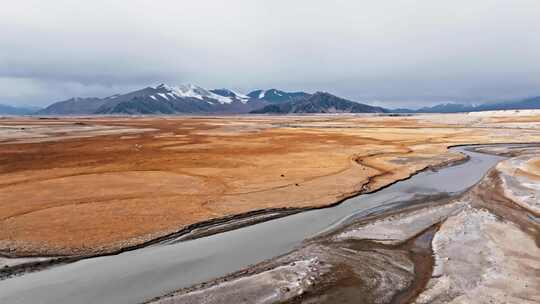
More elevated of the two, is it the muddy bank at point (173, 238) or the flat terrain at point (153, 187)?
the flat terrain at point (153, 187)

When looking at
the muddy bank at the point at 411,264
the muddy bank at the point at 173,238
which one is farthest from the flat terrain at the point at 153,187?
the muddy bank at the point at 411,264

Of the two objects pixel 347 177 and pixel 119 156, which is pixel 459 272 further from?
pixel 119 156

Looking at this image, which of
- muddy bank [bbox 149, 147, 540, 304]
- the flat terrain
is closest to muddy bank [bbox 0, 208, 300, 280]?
the flat terrain

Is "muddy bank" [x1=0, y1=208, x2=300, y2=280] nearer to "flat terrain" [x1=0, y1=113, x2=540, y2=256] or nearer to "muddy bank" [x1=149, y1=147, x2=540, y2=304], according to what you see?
"flat terrain" [x1=0, y1=113, x2=540, y2=256]

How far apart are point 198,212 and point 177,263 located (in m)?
6.59

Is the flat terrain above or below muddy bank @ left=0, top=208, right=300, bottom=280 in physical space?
above

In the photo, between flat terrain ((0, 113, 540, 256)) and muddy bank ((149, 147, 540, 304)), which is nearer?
muddy bank ((149, 147, 540, 304))

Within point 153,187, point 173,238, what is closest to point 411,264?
point 173,238

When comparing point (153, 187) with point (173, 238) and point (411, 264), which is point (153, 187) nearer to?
point (173, 238)

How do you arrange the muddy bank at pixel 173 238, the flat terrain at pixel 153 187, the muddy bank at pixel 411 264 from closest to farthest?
the muddy bank at pixel 411 264 → the muddy bank at pixel 173 238 → the flat terrain at pixel 153 187

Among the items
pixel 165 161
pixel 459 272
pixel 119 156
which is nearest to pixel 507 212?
pixel 459 272

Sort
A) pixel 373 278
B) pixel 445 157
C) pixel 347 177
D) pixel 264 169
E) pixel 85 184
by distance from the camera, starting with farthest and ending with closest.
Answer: pixel 445 157
pixel 264 169
pixel 347 177
pixel 85 184
pixel 373 278

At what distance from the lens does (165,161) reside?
42.3 metres

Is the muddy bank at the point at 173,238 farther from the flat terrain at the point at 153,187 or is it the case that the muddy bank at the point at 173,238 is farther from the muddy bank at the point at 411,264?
the muddy bank at the point at 411,264
